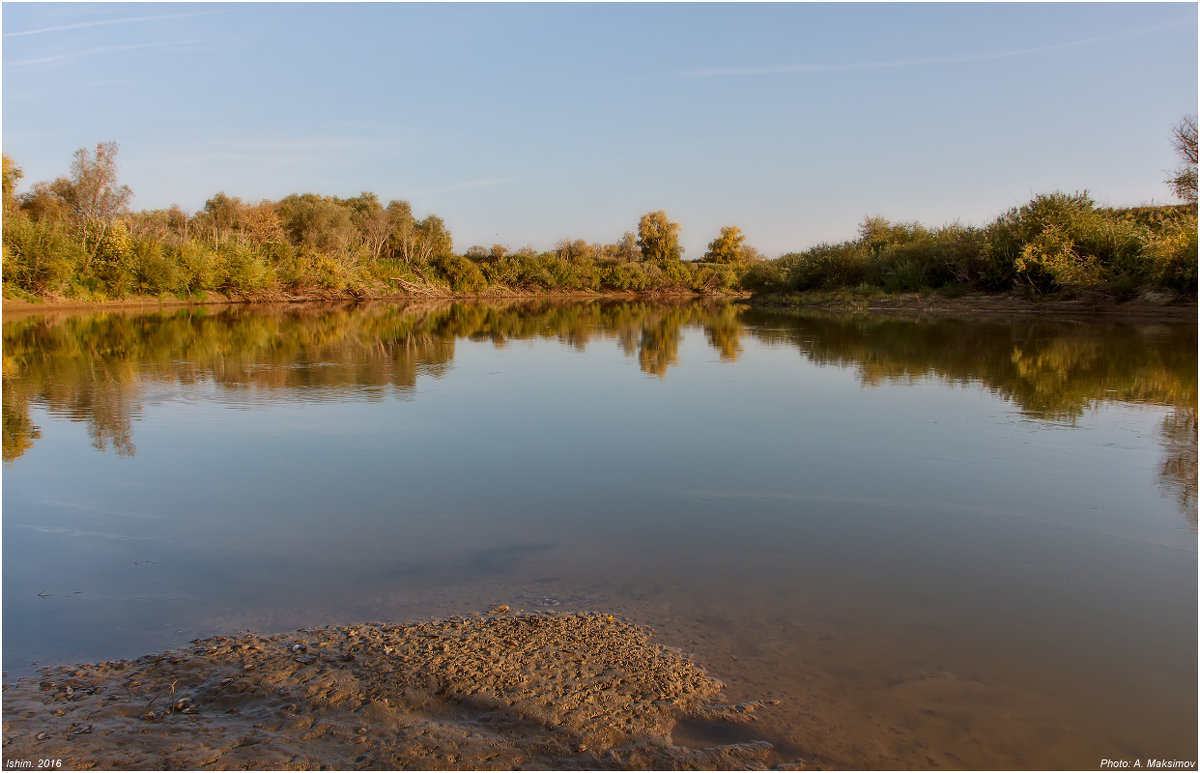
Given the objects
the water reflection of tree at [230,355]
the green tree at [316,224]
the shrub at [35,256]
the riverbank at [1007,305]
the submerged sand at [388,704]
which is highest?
the green tree at [316,224]

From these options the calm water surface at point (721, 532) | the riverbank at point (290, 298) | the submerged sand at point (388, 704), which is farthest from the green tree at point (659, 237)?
the submerged sand at point (388, 704)

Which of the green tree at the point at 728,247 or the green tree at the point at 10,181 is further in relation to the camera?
the green tree at the point at 728,247

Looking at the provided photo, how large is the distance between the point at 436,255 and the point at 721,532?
63417mm

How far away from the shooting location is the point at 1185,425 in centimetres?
901

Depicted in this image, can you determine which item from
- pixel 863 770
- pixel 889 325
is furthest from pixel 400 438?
pixel 889 325

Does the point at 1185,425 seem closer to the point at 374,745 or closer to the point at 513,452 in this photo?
the point at 513,452

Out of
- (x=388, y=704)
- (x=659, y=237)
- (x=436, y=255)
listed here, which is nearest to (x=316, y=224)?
(x=436, y=255)

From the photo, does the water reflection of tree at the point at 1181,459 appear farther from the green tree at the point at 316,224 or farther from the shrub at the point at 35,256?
the green tree at the point at 316,224

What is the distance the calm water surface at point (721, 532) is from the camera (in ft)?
11.3

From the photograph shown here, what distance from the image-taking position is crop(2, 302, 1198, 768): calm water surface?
3.46 metres

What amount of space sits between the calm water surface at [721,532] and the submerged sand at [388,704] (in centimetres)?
23

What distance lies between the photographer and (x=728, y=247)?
85.5 metres

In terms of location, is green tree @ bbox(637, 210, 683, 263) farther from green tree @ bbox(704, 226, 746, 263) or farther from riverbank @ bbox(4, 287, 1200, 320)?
riverbank @ bbox(4, 287, 1200, 320)

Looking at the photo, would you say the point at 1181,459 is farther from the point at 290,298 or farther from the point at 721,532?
the point at 290,298
